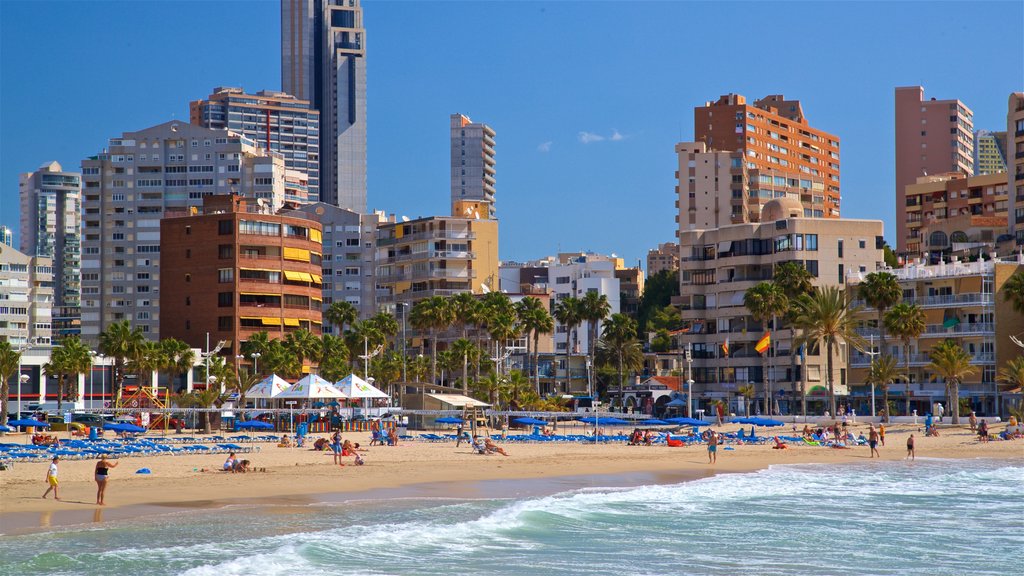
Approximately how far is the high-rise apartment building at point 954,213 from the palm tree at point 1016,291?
43523 millimetres

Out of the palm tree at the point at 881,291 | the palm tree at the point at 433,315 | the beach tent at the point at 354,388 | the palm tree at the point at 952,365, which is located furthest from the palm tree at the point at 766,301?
the beach tent at the point at 354,388

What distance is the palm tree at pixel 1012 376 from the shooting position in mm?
75250

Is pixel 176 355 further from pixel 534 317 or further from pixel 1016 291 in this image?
pixel 1016 291

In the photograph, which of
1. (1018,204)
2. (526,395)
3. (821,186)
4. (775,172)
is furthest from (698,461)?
(821,186)

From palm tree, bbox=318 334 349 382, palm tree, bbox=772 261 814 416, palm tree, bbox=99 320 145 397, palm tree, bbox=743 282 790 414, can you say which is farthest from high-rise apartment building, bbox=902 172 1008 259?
palm tree, bbox=99 320 145 397

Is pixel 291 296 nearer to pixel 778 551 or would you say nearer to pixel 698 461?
pixel 698 461

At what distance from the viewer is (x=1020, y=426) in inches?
2837

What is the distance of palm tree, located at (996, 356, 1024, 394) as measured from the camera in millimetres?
75250

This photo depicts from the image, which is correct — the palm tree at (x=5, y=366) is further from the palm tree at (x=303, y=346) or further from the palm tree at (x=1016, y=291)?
the palm tree at (x=1016, y=291)

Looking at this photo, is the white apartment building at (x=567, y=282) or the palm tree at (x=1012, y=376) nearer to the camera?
the palm tree at (x=1012, y=376)

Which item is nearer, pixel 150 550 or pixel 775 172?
pixel 150 550

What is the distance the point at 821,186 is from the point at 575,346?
52.7 metres

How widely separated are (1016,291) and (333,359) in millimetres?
51752

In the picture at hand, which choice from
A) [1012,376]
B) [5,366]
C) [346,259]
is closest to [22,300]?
[346,259]
